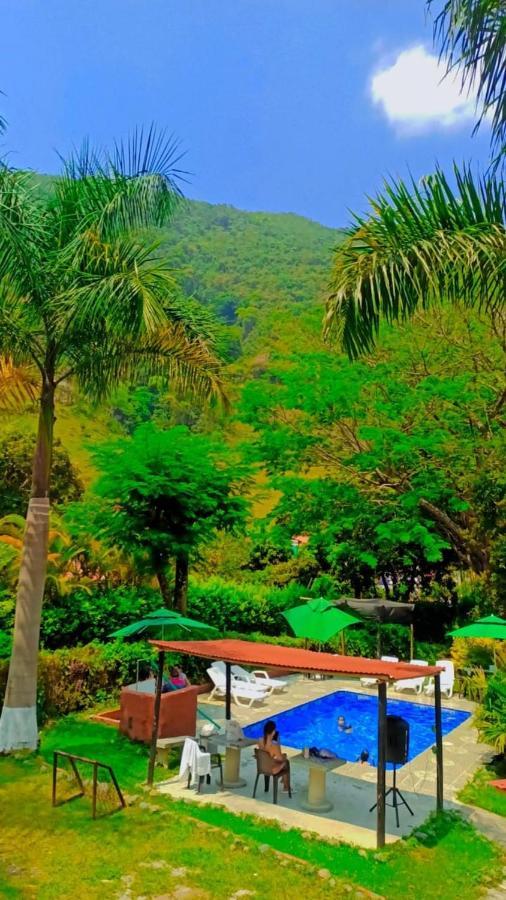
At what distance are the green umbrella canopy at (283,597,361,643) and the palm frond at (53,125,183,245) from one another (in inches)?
318

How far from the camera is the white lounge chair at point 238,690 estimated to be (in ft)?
53.7

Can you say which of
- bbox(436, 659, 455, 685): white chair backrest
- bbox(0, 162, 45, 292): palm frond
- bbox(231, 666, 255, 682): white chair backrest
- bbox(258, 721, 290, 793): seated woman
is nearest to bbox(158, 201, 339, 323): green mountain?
bbox(231, 666, 255, 682): white chair backrest

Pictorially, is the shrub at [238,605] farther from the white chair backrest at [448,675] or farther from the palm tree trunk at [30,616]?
the palm tree trunk at [30,616]

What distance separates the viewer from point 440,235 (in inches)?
306

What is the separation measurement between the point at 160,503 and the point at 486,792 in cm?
1062

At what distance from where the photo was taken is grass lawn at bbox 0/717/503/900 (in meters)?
7.39

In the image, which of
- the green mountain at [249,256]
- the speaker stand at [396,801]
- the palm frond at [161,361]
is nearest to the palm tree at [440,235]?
the palm frond at [161,361]

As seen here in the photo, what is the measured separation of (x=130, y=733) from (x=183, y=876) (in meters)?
5.56

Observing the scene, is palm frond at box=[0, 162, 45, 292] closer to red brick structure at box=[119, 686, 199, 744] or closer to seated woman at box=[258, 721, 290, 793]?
red brick structure at box=[119, 686, 199, 744]

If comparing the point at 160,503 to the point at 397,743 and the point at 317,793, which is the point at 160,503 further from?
the point at 397,743

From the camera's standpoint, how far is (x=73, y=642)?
53.4ft

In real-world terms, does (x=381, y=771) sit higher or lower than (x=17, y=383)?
lower

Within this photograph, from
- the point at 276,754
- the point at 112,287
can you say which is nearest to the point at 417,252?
the point at 112,287

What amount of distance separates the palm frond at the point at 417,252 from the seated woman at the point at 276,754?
5949 millimetres
